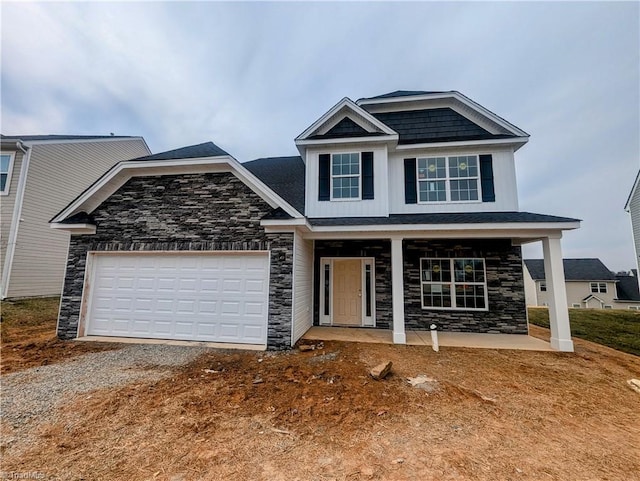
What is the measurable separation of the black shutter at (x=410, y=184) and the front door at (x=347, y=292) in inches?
101

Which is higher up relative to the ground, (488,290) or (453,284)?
(453,284)

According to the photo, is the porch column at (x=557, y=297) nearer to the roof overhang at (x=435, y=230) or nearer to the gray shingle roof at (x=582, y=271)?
the roof overhang at (x=435, y=230)

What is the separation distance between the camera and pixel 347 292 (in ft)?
29.4

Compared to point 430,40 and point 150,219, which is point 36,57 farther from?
point 430,40

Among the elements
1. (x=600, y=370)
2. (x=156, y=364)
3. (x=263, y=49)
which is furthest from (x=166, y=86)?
(x=600, y=370)

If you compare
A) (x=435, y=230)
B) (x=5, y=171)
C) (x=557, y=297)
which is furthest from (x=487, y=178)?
(x=5, y=171)

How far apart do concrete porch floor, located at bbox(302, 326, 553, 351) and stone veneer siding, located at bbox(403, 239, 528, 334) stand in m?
0.30

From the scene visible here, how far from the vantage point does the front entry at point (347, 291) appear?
877 centimetres

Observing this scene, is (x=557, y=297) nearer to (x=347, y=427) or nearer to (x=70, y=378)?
(x=347, y=427)

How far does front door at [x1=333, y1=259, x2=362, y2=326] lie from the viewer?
8836 millimetres

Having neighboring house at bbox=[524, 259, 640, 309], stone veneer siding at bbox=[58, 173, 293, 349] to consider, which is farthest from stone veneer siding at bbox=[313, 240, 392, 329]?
neighboring house at bbox=[524, 259, 640, 309]

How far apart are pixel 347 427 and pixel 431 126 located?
9.05m

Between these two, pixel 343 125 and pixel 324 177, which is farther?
pixel 343 125

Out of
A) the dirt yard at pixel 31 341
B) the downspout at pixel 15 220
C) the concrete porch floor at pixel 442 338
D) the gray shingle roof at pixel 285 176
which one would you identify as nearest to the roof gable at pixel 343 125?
the gray shingle roof at pixel 285 176
